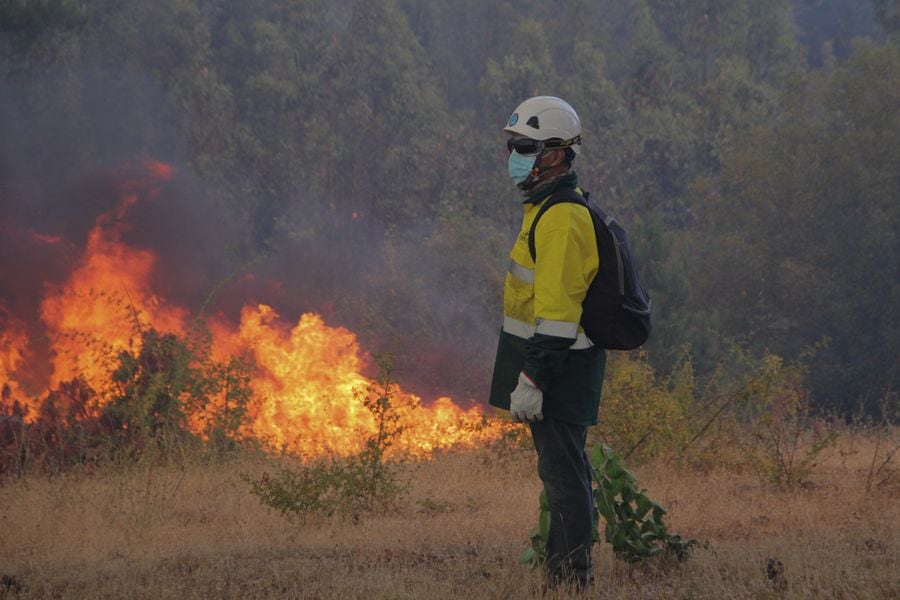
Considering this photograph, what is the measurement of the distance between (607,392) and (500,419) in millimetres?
1062

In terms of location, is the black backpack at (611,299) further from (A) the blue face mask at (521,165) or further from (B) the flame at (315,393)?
(B) the flame at (315,393)

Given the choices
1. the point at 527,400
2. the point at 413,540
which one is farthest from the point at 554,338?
the point at 413,540

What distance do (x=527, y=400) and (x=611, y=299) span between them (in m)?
0.61

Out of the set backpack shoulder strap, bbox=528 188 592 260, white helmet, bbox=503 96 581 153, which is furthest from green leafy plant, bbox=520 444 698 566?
white helmet, bbox=503 96 581 153

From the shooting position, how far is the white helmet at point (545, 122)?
5.34 meters

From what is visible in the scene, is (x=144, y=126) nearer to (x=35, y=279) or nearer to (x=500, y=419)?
(x=35, y=279)

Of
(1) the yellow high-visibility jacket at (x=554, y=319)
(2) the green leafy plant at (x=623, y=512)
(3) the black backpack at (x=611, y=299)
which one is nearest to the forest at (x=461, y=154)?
(2) the green leafy plant at (x=623, y=512)

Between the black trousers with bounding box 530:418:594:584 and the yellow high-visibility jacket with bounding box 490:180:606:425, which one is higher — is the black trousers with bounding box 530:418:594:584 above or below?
below

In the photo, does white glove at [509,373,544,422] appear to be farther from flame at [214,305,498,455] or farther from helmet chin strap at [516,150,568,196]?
flame at [214,305,498,455]

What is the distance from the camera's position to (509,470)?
10.0m

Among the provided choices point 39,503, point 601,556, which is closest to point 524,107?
point 601,556

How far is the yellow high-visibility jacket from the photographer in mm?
5004

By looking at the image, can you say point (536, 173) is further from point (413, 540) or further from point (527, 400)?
point (413, 540)

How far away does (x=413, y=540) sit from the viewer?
690 centimetres
